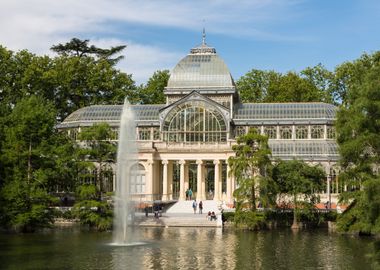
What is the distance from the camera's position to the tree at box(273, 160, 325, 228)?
203 feet

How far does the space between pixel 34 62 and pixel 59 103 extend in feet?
27.5

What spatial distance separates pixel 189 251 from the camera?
147 ft

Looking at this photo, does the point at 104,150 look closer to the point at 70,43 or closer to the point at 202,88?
the point at 202,88

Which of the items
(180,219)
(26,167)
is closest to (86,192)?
(26,167)

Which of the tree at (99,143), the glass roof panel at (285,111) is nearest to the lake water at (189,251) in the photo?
the tree at (99,143)

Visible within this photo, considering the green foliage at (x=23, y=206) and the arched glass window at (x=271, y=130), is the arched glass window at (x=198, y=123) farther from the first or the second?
the green foliage at (x=23, y=206)

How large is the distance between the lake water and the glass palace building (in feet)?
73.2

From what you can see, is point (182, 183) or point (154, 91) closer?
point (182, 183)

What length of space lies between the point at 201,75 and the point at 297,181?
2942cm

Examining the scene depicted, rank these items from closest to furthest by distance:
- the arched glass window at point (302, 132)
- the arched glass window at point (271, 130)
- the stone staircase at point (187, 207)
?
the stone staircase at point (187, 207)
the arched glass window at point (302, 132)
the arched glass window at point (271, 130)

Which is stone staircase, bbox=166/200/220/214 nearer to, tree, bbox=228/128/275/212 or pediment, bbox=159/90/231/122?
tree, bbox=228/128/275/212

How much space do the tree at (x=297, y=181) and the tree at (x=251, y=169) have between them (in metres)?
1.60

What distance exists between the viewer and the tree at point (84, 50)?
108 metres

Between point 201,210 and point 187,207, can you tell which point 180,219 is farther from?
point 187,207
